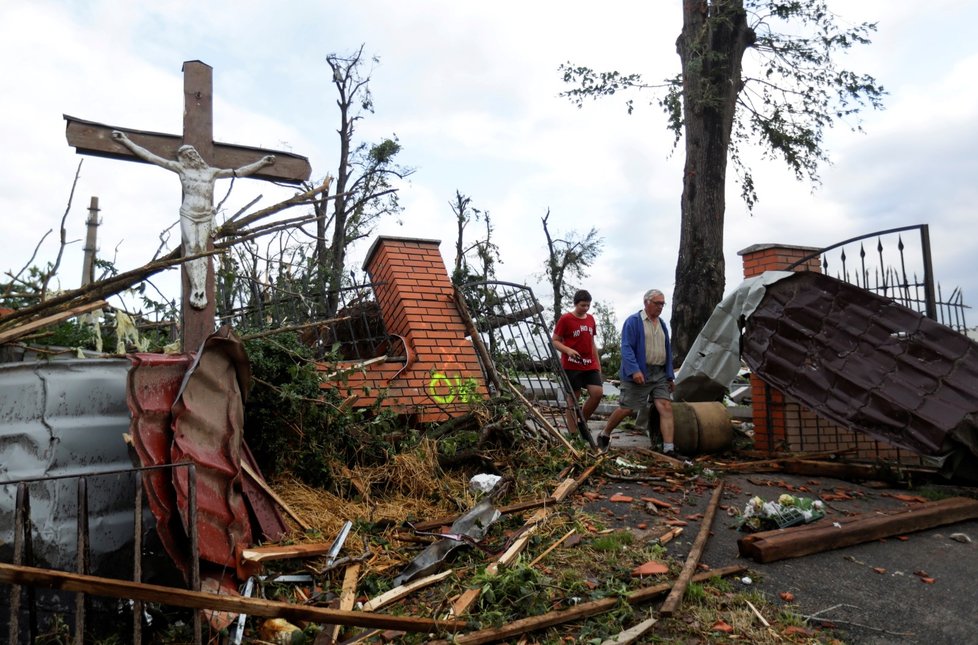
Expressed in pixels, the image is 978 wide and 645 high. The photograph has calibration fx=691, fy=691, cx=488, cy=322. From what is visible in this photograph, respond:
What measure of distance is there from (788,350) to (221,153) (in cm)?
498

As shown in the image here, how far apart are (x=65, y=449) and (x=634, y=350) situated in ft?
15.3

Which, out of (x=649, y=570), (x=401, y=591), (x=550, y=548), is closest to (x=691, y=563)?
(x=649, y=570)

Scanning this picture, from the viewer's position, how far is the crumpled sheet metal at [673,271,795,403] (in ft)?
21.4

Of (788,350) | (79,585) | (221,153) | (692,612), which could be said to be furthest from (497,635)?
(788,350)

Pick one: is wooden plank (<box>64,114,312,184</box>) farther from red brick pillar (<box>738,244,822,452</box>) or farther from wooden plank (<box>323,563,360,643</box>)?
red brick pillar (<box>738,244,822,452</box>)

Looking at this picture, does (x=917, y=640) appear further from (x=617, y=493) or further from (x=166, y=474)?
(x=166, y=474)

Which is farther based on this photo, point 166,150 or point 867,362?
Result: point 867,362

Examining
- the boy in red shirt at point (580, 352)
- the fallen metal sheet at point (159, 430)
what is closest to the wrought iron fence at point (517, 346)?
the boy in red shirt at point (580, 352)

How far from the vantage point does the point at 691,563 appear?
3555 mm

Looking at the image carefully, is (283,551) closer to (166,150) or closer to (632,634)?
(632,634)

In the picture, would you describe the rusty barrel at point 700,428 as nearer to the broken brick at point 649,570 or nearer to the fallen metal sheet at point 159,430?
the broken brick at point 649,570

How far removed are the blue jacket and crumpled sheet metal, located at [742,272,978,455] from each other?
931mm

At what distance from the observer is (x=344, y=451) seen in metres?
4.91

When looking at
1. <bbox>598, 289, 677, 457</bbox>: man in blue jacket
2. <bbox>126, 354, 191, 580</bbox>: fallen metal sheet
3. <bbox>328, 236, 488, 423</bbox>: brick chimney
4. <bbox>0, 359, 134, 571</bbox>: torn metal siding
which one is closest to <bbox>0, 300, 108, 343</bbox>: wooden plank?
<bbox>0, 359, 134, 571</bbox>: torn metal siding
